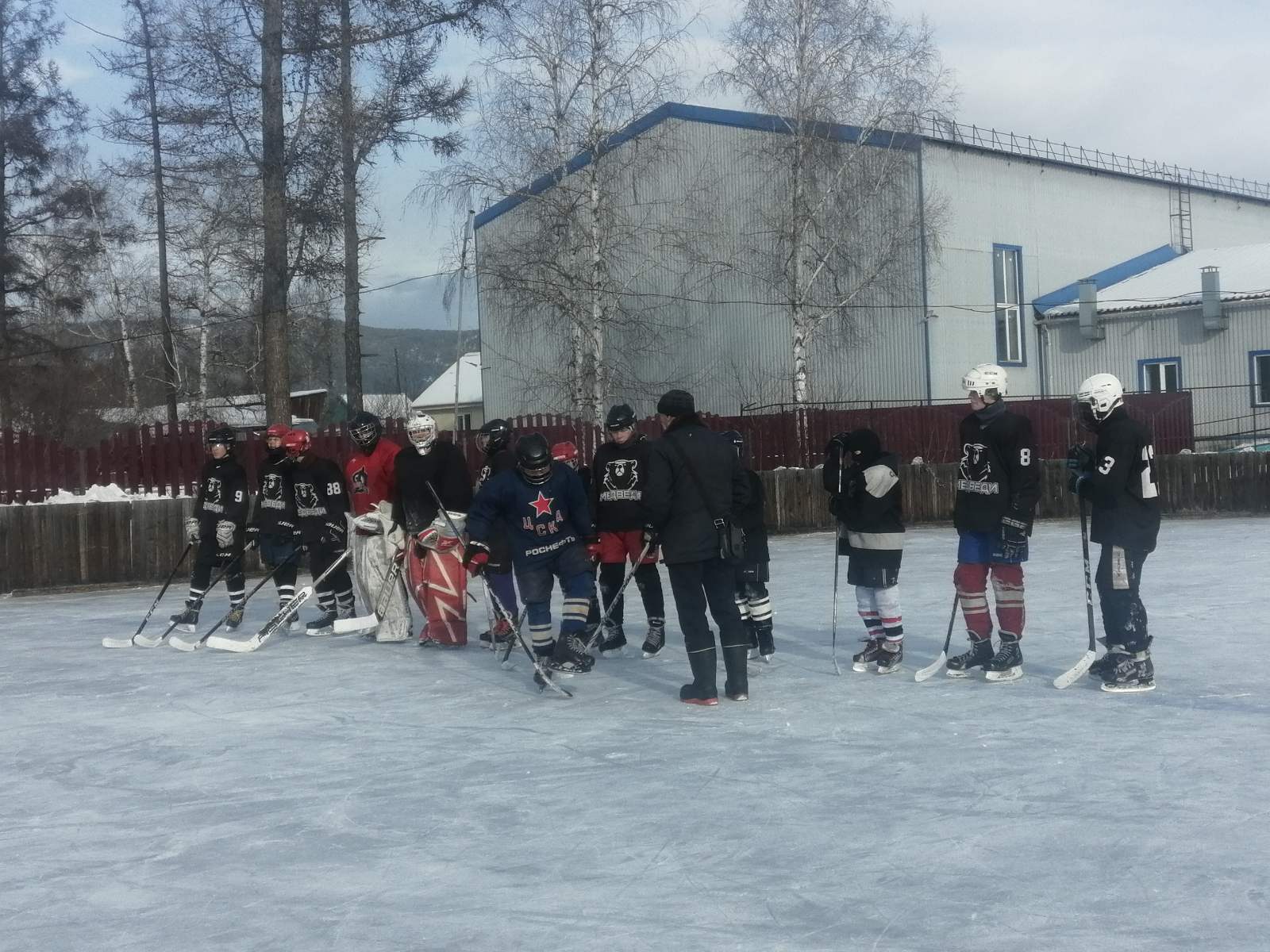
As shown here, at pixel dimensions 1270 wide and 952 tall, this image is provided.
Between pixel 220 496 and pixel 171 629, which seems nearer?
pixel 171 629

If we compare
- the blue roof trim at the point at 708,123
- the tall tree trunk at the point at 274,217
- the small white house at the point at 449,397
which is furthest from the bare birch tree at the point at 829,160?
the small white house at the point at 449,397

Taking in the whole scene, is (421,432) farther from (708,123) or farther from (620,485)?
(708,123)

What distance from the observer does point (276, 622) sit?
33.9 feet

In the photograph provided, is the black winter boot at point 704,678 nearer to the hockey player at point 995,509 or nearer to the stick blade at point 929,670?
the stick blade at point 929,670

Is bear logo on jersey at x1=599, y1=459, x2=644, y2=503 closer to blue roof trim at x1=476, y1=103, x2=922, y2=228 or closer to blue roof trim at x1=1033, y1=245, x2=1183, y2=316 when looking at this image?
blue roof trim at x1=476, y1=103, x2=922, y2=228

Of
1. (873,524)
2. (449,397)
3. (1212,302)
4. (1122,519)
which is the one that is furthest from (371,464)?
(449,397)

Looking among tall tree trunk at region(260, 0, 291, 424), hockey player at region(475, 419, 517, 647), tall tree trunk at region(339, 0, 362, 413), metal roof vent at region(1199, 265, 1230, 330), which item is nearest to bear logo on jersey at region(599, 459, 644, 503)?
hockey player at region(475, 419, 517, 647)

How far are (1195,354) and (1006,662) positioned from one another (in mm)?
27922

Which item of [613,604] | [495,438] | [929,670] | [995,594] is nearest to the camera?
[995,594]

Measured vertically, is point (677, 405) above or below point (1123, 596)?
above

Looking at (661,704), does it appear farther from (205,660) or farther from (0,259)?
(0,259)

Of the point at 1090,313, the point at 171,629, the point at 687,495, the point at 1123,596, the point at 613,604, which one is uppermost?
the point at 1090,313

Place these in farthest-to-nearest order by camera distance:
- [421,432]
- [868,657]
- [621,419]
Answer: [421,432] → [621,419] → [868,657]

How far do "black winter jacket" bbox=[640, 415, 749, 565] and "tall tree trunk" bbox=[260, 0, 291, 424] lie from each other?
1234 centimetres
